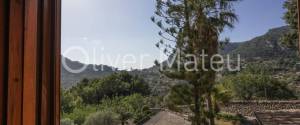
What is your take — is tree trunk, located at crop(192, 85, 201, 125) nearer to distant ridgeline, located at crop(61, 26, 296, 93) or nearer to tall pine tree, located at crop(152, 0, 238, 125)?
tall pine tree, located at crop(152, 0, 238, 125)

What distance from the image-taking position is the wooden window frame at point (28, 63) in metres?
0.69

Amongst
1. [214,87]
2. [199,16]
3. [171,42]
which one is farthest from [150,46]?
[214,87]

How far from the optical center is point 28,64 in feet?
2.34

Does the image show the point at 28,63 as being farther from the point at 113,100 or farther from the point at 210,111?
the point at 113,100

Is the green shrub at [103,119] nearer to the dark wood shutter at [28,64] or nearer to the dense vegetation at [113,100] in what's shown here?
the dense vegetation at [113,100]

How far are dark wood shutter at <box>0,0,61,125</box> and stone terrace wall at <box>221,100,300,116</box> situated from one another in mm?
7115

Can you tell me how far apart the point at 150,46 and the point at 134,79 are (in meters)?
1.34

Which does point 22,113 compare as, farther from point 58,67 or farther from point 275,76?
point 275,76

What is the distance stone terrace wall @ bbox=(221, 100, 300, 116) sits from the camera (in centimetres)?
750

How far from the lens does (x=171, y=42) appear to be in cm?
684

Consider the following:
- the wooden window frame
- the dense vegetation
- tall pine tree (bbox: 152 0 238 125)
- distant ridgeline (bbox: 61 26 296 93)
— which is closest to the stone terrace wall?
tall pine tree (bbox: 152 0 238 125)

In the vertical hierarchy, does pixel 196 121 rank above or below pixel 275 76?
below

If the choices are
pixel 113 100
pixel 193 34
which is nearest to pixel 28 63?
pixel 193 34

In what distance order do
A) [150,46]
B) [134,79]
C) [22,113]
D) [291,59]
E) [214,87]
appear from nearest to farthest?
[22,113]
[291,59]
[150,46]
[214,87]
[134,79]
